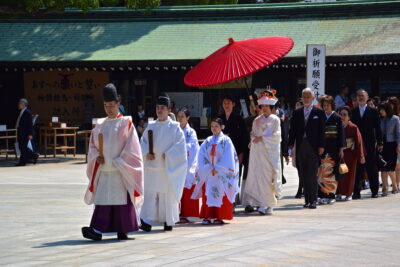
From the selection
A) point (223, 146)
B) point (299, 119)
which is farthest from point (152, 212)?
point (299, 119)

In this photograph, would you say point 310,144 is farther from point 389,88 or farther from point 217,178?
point 389,88

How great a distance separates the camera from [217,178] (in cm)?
1141

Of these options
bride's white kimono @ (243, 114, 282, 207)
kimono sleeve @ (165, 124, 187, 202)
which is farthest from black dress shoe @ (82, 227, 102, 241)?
bride's white kimono @ (243, 114, 282, 207)

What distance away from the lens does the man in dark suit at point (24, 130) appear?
21375 millimetres

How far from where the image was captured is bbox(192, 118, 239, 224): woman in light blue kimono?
442 inches

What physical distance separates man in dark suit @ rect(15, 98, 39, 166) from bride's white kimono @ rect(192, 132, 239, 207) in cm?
1067

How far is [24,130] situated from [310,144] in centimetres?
1045

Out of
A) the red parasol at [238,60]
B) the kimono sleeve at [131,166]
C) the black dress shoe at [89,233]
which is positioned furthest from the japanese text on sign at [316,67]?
the black dress shoe at [89,233]

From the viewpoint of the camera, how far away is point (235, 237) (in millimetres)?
9625

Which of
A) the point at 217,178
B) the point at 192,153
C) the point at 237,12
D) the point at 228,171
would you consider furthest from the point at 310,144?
the point at 237,12

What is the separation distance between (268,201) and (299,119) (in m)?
1.66

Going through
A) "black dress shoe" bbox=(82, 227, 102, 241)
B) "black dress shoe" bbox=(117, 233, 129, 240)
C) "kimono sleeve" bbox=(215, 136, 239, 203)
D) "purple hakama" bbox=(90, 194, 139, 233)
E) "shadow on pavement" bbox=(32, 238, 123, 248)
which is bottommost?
"shadow on pavement" bbox=(32, 238, 123, 248)

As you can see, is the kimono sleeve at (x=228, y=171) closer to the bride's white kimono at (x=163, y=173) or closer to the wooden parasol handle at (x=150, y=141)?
the bride's white kimono at (x=163, y=173)

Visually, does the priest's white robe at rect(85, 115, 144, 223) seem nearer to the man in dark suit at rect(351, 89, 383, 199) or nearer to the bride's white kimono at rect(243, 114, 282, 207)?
the bride's white kimono at rect(243, 114, 282, 207)
